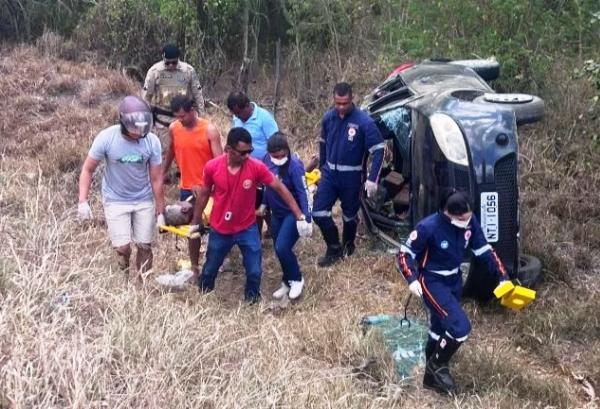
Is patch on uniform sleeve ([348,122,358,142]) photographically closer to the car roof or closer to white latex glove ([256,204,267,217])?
the car roof

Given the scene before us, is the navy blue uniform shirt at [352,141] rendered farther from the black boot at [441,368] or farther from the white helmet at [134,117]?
the black boot at [441,368]

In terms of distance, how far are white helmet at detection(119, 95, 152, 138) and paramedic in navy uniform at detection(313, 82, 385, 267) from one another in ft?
5.92

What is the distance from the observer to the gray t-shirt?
20.8ft

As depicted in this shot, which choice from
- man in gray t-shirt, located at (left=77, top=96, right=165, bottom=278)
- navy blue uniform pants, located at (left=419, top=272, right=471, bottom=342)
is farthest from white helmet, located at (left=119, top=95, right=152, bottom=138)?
navy blue uniform pants, located at (left=419, top=272, right=471, bottom=342)

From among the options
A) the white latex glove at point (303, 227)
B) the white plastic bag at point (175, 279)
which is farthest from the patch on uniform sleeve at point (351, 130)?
the white plastic bag at point (175, 279)

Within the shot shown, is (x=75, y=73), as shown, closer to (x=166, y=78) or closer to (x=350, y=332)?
(x=166, y=78)

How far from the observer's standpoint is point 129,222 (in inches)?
259

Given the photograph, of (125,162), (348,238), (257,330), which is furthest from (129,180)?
(348,238)

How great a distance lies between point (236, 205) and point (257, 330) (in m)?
1.20

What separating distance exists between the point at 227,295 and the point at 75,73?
783cm

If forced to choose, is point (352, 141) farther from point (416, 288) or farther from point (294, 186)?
point (416, 288)

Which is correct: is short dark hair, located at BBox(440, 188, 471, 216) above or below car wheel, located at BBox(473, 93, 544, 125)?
below

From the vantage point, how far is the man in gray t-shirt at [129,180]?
6.24 meters

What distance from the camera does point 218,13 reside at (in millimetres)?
13938
